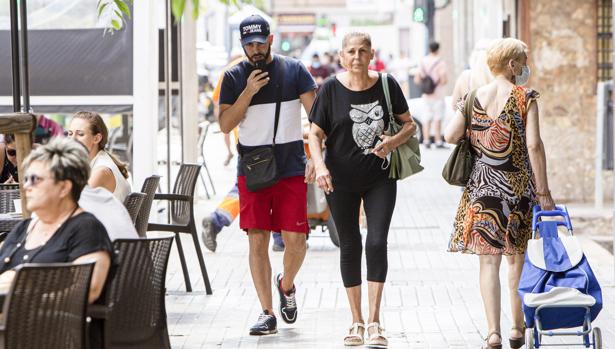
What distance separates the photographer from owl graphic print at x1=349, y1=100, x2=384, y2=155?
776 centimetres

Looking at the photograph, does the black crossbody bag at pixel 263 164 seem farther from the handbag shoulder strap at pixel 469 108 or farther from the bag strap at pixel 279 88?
the handbag shoulder strap at pixel 469 108

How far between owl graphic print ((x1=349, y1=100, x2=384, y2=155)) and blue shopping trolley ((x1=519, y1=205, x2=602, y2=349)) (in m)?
1.22

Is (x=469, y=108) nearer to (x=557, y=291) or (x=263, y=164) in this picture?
(x=557, y=291)

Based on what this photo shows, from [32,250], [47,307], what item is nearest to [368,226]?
[32,250]

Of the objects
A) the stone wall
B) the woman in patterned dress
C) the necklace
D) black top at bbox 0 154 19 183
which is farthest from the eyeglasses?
the stone wall

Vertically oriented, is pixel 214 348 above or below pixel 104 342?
below

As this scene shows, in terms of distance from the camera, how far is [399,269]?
37.1ft

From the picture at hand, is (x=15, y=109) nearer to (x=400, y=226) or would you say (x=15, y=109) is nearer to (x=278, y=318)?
(x=278, y=318)

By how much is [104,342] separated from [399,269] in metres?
6.22

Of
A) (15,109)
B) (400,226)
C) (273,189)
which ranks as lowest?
(400,226)

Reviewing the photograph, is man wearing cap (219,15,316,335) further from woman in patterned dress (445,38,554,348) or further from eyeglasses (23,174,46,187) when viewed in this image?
eyeglasses (23,174,46,187)

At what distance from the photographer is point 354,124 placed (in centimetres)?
775

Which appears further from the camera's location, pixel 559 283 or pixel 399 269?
pixel 399 269

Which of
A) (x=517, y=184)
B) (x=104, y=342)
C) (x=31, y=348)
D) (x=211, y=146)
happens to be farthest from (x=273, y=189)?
(x=211, y=146)
